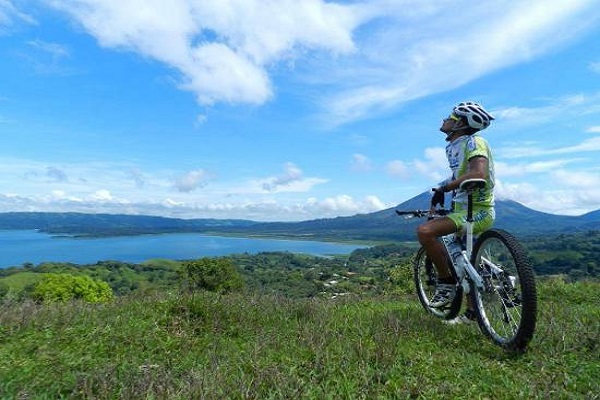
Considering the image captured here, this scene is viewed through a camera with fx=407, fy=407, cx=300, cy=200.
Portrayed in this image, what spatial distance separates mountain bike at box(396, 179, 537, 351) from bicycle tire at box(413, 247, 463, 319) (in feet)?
0.50

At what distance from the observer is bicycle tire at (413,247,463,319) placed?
19.7ft

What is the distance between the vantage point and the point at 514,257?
14.4ft

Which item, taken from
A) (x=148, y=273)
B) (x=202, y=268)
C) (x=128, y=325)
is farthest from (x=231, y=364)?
(x=148, y=273)

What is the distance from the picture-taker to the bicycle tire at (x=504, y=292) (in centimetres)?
416

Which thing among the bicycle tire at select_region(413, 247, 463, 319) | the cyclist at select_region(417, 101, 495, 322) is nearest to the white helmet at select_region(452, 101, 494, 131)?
the cyclist at select_region(417, 101, 495, 322)

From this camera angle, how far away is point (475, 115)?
5.45m

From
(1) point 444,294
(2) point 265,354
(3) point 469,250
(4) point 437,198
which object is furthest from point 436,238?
(2) point 265,354

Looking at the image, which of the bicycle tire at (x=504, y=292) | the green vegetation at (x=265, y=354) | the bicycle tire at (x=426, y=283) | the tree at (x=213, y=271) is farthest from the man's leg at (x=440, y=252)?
the tree at (x=213, y=271)

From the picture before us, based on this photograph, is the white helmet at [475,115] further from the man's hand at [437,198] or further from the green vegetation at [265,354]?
the green vegetation at [265,354]

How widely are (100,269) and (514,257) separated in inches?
3645

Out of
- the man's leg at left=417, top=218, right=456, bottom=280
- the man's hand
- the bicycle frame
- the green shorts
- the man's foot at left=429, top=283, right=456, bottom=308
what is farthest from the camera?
the man's hand

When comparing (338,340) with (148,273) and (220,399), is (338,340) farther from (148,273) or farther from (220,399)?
(148,273)

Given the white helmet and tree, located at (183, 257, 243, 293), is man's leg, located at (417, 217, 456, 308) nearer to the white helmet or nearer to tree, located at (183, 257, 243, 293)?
the white helmet

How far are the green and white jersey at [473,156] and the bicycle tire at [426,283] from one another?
153 centimetres
